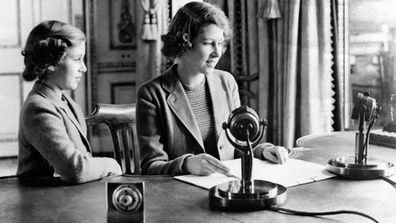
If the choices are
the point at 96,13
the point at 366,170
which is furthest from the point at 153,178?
the point at 96,13

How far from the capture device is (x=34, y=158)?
2020 millimetres

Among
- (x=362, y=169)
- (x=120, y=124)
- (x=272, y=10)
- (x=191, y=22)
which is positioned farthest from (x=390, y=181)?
(x=272, y=10)

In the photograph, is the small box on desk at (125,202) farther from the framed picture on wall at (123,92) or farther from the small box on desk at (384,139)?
the framed picture on wall at (123,92)

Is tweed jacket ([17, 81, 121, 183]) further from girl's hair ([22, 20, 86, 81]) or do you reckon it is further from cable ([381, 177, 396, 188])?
cable ([381, 177, 396, 188])

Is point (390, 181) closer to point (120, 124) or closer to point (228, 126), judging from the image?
point (228, 126)

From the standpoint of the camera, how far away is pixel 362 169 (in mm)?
1894

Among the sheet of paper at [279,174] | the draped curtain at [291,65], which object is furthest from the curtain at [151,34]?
the sheet of paper at [279,174]

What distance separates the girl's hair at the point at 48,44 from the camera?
2.14 meters

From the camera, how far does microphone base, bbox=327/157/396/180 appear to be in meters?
1.89

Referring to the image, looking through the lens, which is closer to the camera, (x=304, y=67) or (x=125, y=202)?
(x=125, y=202)

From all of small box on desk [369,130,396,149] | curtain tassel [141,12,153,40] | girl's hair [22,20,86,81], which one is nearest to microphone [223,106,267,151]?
girl's hair [22,20,86,81]

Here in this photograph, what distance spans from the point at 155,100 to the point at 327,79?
167cm

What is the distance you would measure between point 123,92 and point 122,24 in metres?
0.69

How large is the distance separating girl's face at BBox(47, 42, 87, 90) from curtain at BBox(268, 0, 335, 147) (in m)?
1.89
